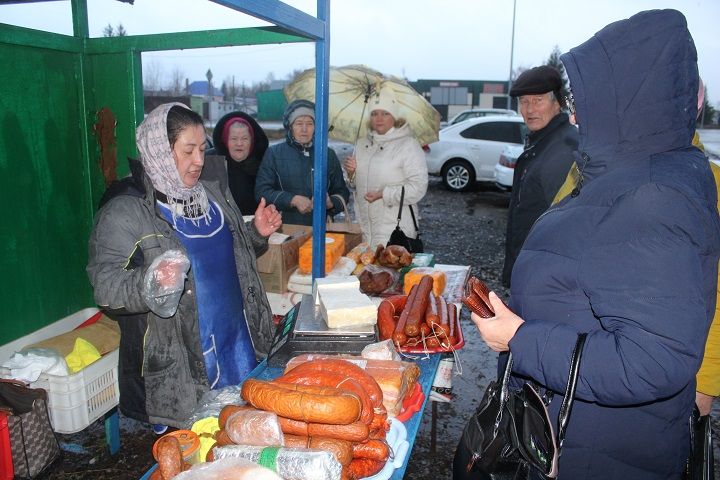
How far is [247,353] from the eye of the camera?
2.74m

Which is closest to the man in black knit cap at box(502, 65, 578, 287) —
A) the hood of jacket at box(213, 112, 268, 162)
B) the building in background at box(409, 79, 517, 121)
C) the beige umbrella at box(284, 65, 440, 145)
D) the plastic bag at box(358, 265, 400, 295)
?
the plastic bag at box(358, 265, 400, 295)

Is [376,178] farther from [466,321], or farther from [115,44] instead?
[115,44]

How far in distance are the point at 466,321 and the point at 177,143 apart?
4.26 meters

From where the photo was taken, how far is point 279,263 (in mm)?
3564

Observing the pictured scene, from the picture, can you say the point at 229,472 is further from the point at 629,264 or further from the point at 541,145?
the point at 541,145

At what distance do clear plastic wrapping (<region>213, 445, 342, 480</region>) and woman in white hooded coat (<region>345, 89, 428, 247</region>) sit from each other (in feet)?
11.7

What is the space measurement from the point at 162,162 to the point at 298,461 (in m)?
1.63

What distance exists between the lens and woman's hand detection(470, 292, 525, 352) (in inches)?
61.7

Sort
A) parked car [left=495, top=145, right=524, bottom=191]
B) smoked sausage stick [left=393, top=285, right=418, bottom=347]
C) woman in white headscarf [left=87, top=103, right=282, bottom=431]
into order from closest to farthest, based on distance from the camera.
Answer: woman in white headscarf [left=87, top=103, right=282, bottom=431] → smoked sausage stick [left=393, top=285, right=418, bottom=347] → parked car [left=495, top=145, right=524, bottom=191]

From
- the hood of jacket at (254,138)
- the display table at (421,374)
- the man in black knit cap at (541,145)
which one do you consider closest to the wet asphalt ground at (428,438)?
the display table at (421,374)

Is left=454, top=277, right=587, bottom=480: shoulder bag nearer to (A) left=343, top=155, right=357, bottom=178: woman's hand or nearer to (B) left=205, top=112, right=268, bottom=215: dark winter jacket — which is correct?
(A) left=343, top=155, right=357, bottom=178: woman's hand

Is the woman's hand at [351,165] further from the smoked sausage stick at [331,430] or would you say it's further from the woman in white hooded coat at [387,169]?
the smoked sausage stick at [331,430]

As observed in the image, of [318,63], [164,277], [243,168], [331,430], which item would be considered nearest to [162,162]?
[164,277]

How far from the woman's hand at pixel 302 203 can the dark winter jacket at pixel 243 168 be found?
23.6 inches
